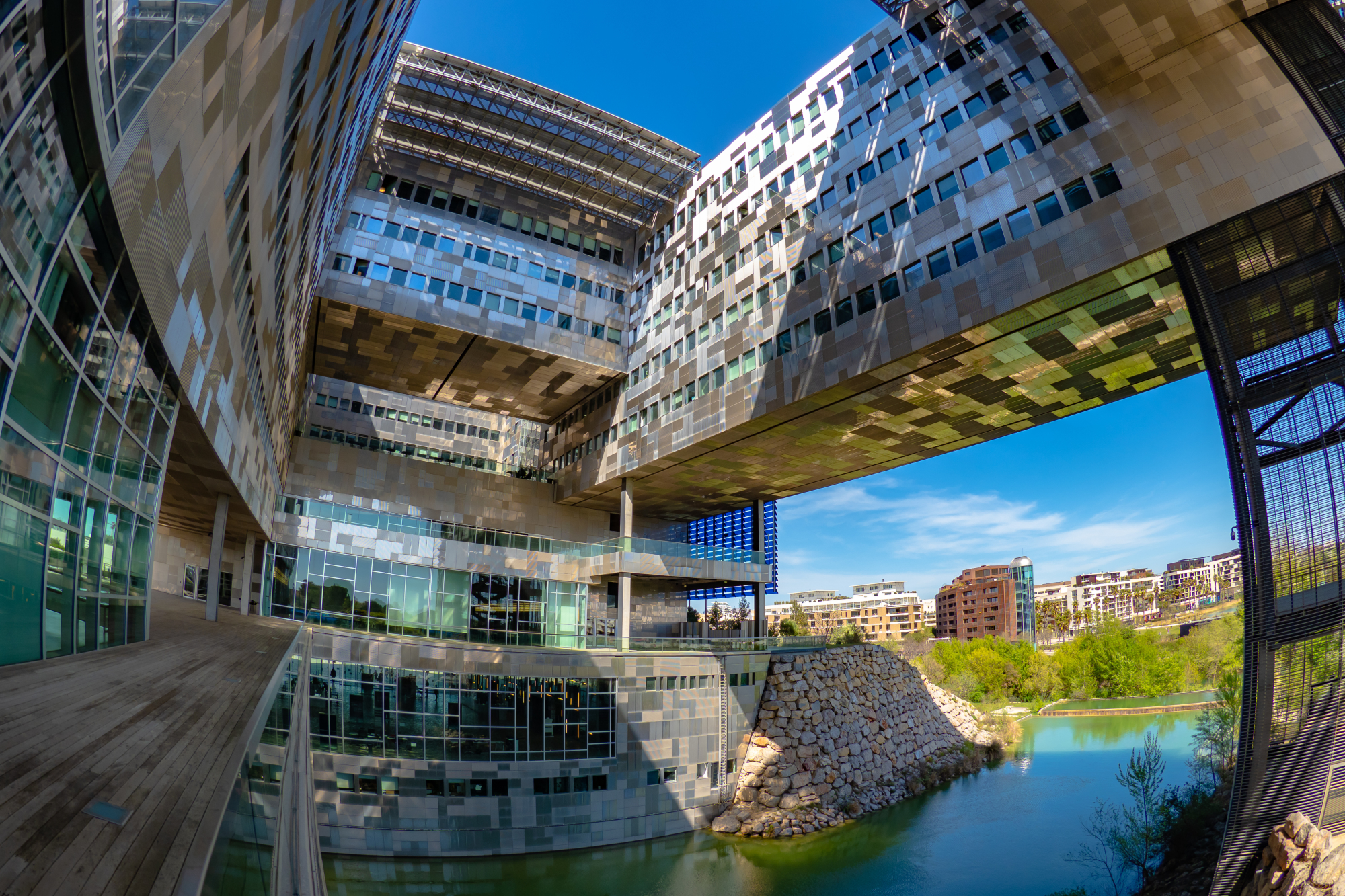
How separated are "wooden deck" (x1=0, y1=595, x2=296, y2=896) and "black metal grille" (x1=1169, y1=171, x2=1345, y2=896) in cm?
2127

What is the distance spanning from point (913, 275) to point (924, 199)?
283 centimetres

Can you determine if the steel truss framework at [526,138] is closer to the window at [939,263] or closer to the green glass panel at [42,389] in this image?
the window at [939,263]

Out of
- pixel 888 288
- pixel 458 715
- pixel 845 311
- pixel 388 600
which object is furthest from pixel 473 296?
pixel 888 288

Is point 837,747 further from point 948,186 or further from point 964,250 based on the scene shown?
point 948,186

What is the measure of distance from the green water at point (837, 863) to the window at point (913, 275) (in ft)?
69.7

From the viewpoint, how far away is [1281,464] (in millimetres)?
19234

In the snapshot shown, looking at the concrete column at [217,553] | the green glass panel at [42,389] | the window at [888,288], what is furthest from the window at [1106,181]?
the concrete column at [217,553]

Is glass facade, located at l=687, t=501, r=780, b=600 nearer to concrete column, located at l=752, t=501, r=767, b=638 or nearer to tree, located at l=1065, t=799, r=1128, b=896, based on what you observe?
concrete column, located at l=752, t=501, r=767, b=638

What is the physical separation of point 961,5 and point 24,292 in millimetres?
28651

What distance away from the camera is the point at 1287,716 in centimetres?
1769

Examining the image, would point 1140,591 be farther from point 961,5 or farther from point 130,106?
point 130,106

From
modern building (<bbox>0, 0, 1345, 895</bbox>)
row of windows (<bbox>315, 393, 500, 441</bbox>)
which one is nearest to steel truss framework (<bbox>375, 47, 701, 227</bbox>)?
modern building (<bbox>0, 0, 1345, 895</bbox>)

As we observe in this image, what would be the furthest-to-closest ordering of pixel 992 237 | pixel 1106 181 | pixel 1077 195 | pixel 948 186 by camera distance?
pixel 948 186 < pixel 992 237 < pixel 1077 195 < pixel 1106 181

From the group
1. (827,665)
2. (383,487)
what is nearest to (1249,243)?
(827,665)
